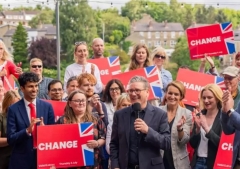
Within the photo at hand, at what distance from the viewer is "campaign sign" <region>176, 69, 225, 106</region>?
906cm

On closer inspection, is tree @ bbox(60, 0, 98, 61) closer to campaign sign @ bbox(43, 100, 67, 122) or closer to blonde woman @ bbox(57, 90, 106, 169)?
campaign sign @ bbox(43, 100, 67, 122)

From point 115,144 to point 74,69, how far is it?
9.94 ft

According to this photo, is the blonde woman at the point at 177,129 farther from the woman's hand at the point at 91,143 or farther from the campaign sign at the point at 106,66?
the campaign sign at the point at 106,66

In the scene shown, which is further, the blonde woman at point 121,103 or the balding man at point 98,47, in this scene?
the balding man at point 98,47

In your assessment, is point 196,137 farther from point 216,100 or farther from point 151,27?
point 151,27

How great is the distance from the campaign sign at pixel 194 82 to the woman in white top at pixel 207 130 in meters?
1.79

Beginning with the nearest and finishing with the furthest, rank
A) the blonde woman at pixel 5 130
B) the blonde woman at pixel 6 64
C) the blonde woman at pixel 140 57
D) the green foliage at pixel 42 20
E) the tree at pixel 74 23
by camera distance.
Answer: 1. the blonde woman at pixel 5 130
2. the blonde woman at pixel 6 64
3. the blonde woman at pixel 140 57
4. the tree at pixel 74 23
5. the green foliage at pixel 42 20

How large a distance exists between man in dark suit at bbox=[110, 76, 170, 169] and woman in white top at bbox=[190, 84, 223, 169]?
2.23 ft

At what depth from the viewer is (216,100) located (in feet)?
23.5

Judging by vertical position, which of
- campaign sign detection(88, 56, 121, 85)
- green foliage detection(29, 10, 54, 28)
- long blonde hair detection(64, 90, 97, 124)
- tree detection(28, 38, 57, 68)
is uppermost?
green foliage detection(29, 10, 54, 28)

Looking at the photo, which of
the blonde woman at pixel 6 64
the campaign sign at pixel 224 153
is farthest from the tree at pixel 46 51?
the campaign sign at pixel 224 153

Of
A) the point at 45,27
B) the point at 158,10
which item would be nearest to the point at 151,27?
the point at 45,27

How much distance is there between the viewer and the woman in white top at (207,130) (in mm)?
7070

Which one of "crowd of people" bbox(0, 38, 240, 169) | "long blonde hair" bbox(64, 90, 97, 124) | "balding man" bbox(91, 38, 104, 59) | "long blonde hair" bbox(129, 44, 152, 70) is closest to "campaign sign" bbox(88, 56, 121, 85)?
"balding man" bbox(91, 38, 104, 59)
